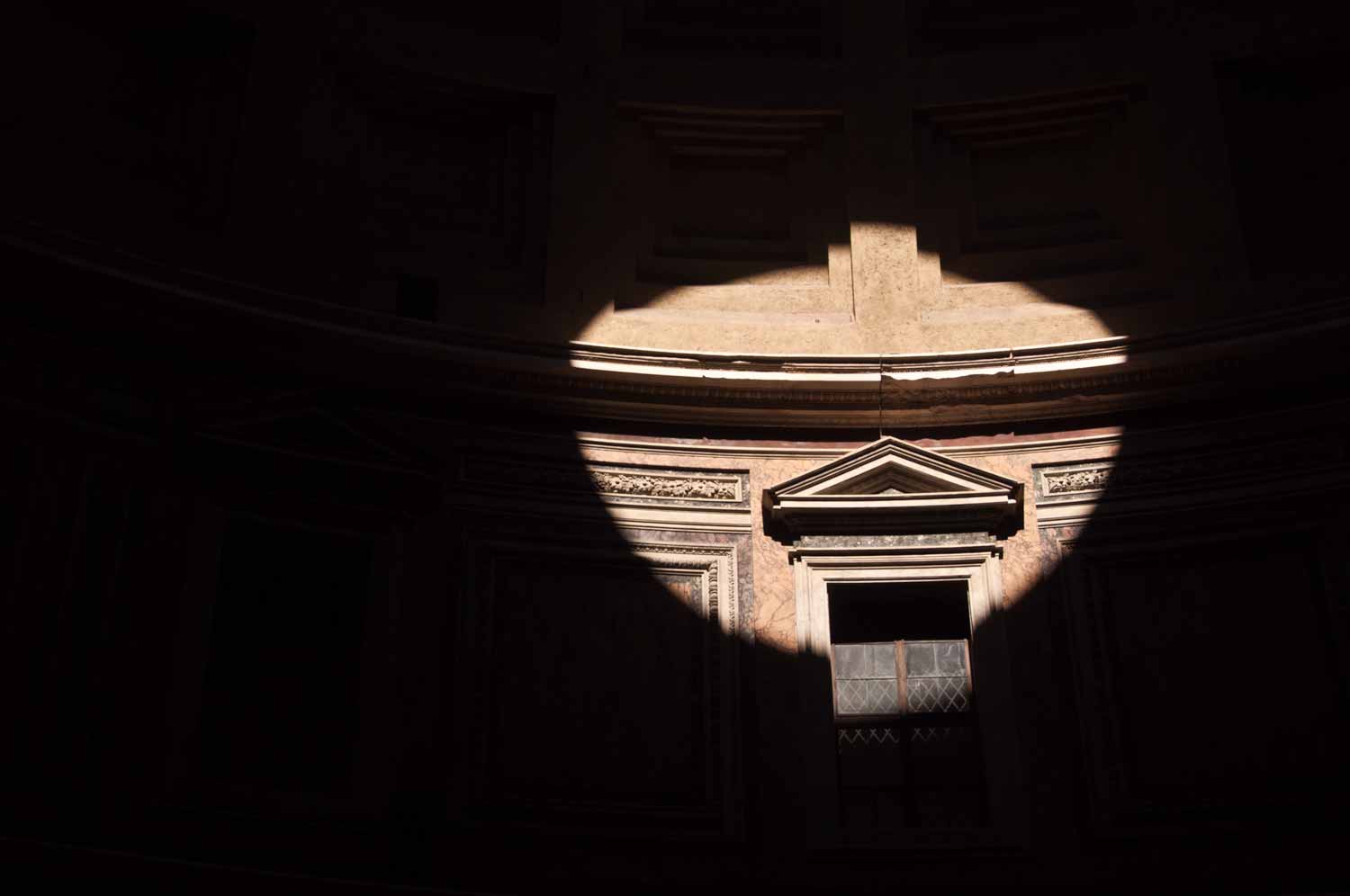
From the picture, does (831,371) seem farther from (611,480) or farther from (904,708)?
(904,708)

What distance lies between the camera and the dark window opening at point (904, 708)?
10641mm

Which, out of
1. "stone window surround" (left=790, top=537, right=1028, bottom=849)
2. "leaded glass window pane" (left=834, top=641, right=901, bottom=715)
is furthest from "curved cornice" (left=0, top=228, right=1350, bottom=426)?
"leaded glass window pane" (left=834, top=641, right=901, bottom=715)

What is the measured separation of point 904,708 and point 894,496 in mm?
1439

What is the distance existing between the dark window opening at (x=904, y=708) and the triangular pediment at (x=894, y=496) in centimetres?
43

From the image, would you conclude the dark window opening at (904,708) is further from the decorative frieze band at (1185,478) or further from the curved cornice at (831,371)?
the curved cornice at (831,371)

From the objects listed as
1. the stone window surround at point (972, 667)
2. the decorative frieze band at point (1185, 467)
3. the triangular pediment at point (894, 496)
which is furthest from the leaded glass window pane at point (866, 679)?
the decorative frieze band at point (1185, 467)

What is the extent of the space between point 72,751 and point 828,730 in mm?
4498

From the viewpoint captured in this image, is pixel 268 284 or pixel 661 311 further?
pixel 661 311

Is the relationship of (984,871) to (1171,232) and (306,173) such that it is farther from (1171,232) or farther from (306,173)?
(306,173)

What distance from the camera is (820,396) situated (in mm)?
11758

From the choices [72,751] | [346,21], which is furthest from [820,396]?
[72,751]

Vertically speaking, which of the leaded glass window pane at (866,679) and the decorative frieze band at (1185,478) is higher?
the decorative frieze band at (1185,478)

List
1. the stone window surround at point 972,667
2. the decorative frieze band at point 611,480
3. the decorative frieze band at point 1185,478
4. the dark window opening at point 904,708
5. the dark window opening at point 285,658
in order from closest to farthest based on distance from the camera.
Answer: the dark window opening at point 285,658, the stone window surround at point 972,667, the dark window opening at point 904,708, the decorative frieze band at point 1185,478, the decorative frieze band at point 611,480

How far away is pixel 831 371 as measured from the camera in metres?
11.8
